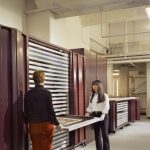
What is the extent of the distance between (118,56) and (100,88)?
6.63 metres

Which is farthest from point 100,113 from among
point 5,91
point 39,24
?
point 39,24

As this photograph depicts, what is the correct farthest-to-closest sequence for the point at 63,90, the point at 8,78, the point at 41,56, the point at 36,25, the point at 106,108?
the point at 36,25 < the point at 63,90 < the point at 106,108 < the point at 41,56 < the point at 8,78

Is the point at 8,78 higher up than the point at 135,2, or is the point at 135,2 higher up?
the point at 135,2

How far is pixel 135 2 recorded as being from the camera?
5875 millimetres

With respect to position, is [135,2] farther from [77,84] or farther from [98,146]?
[98,146]

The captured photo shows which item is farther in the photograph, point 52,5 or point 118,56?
point 118,56

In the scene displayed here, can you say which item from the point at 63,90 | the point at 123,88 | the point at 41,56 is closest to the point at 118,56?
the point at 123,88

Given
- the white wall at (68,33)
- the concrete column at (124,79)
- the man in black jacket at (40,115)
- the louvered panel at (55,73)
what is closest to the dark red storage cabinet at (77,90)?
the louvered panel at (55,73)

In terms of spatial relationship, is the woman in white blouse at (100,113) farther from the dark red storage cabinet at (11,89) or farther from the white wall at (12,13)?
the white wall at (12,13)

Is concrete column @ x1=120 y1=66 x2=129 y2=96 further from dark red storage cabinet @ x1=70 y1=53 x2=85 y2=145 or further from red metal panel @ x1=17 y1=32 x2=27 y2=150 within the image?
red metal panel @ x1=17 y1=32 x2=27 y2=150

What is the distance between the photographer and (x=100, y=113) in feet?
15.9

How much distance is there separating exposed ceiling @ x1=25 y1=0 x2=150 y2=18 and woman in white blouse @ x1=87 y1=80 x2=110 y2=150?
216 centimetres

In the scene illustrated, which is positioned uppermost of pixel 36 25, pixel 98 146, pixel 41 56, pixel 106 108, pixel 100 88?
pixel 36 25

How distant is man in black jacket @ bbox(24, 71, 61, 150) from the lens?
136 inches
